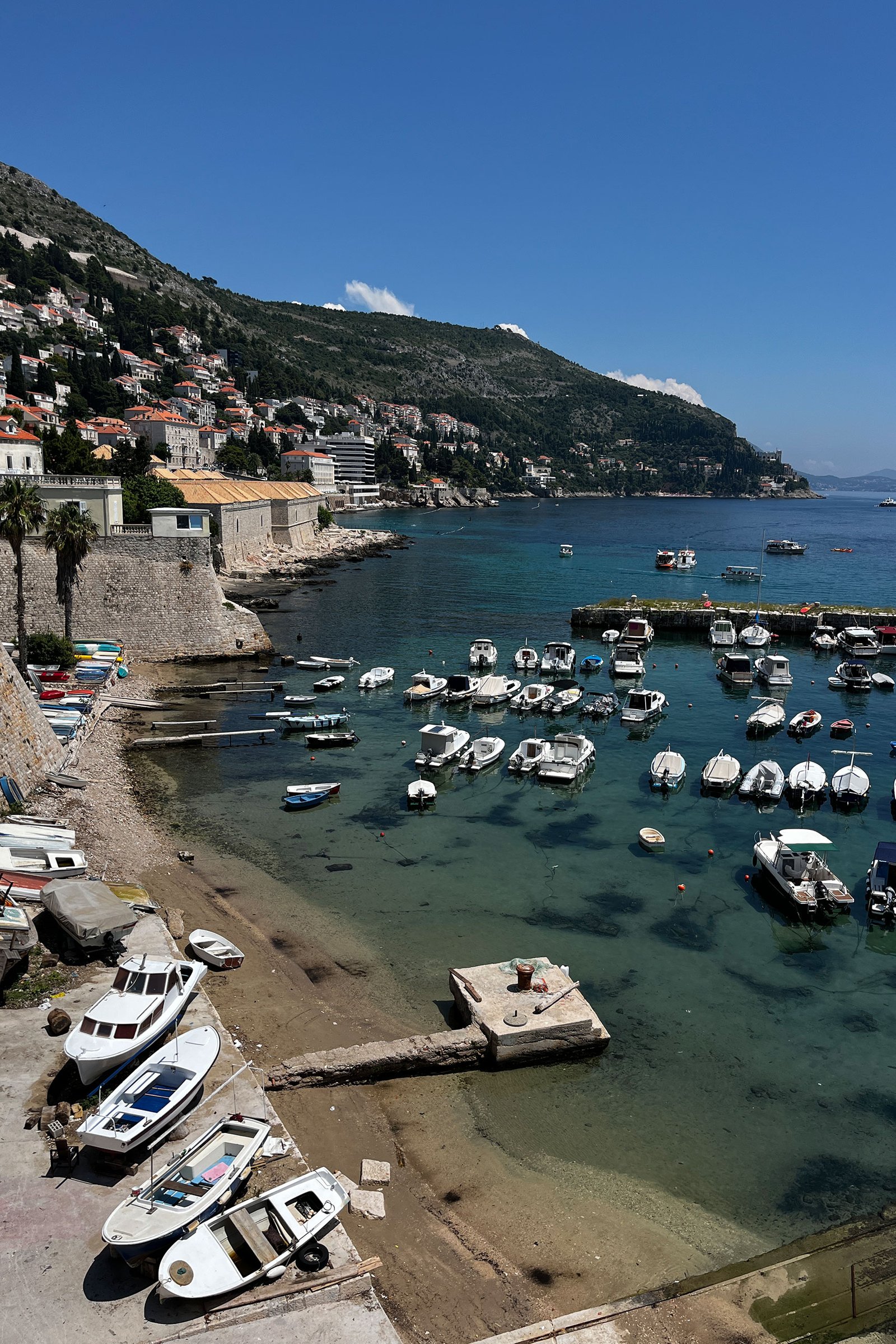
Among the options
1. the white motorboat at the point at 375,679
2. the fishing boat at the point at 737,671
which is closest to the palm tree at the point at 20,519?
the white motorboat at the point at 375,679

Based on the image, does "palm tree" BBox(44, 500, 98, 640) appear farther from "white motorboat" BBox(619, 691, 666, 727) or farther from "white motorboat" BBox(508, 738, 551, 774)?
"white motorboat" BBox(619, 691, 666, 727)

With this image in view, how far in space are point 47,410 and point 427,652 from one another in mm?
88783

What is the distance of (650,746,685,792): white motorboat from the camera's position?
31.6 meters

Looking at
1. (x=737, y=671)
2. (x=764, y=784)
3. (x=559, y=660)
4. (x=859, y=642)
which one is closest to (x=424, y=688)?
(x=559, y=660)

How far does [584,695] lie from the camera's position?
148 ft

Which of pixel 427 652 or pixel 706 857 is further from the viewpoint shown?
pixel 427 652

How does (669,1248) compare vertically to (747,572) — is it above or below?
below

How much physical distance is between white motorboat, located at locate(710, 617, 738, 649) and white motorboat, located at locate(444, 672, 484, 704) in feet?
73.5

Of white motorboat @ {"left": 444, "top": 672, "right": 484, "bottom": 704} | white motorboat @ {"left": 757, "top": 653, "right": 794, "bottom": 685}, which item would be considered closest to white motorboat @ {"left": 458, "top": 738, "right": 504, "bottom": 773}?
white motorboat @ {"left": 444, "top": 672, "right": 484, "bottom": 704}

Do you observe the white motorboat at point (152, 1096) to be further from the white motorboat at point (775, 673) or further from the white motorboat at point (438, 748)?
the white motorboat at point (775, 673)

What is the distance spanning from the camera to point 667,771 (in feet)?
105

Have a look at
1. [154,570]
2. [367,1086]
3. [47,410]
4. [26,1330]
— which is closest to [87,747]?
[154,570]

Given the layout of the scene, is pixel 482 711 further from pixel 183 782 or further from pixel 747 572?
pixel 747 572

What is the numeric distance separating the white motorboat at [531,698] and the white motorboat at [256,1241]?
31.2 meters
